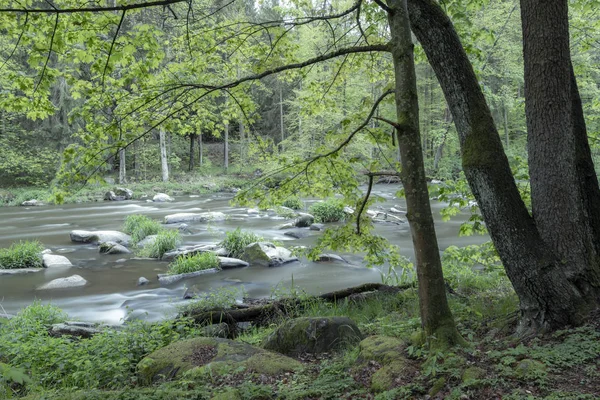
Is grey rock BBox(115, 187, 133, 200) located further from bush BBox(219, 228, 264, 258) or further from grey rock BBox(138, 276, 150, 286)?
grey rock BBox(138, 276, 150, 286)

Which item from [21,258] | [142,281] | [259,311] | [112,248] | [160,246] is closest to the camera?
[259,311]

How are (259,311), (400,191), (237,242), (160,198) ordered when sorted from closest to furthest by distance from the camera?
1. (400,191)
2. (259,311)
3. (237,242)
4. (160,198)

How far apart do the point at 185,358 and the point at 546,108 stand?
158 inches

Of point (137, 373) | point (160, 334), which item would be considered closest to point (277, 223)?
point (160, 334)

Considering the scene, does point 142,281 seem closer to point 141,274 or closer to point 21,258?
point 141,274

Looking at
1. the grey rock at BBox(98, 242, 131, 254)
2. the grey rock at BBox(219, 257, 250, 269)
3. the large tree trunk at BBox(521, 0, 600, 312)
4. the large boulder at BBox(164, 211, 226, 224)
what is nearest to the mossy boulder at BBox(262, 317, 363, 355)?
the large tree trunk at BBox(521, 0, 600, 312)

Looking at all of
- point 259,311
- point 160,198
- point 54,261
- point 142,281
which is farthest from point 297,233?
point 160,198

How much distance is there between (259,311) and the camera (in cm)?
677

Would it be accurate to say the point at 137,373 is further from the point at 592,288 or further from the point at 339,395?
the point at 592,288

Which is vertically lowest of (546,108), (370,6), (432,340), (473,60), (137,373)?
(137,373)

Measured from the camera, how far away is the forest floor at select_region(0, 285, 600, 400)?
2.83m

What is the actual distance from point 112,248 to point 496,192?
38.7ft

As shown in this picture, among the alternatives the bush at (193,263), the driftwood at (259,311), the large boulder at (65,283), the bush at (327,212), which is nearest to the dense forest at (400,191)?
the driftwood at (259,311)

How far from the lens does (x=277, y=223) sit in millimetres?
17438
